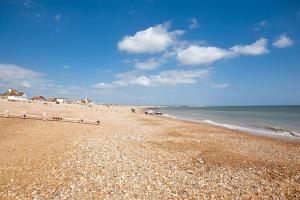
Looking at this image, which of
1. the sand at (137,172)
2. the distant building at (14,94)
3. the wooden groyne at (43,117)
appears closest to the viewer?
the sand at (137,172)

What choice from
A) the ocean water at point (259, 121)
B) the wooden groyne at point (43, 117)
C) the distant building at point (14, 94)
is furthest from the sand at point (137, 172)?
the distant building at point (14, 94)

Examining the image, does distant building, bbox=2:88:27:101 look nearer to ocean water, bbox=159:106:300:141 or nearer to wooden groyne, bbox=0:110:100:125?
ocean water, bbox=159:106:300:141

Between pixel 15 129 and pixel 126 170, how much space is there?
15016mm

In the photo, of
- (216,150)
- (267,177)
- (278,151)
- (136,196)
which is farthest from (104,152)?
(278,151)

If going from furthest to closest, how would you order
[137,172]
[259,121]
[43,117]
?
[259,121] → [43,117] → [137,172]

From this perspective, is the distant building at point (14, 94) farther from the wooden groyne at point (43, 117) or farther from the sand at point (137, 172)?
the sand at point (137, 172)

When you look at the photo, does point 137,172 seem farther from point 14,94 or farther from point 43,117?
point 14,94

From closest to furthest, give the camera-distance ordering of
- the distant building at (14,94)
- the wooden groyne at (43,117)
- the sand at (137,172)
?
the sand at (137,172) < the wooden groyne at (43,117) < the distant building at (14,94)

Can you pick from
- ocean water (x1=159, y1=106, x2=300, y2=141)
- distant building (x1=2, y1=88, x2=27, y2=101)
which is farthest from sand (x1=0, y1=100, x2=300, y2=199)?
distant building (x1=2, y1=88, x2=27, y2=101)

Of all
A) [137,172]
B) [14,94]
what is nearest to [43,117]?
[137,172]

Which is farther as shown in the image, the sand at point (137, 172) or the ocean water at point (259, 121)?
the ocean water at point (259, 121)

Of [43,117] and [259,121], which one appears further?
[259,121]

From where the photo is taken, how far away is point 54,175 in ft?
31.6

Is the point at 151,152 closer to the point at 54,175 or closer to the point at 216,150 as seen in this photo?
the point at 216,150
